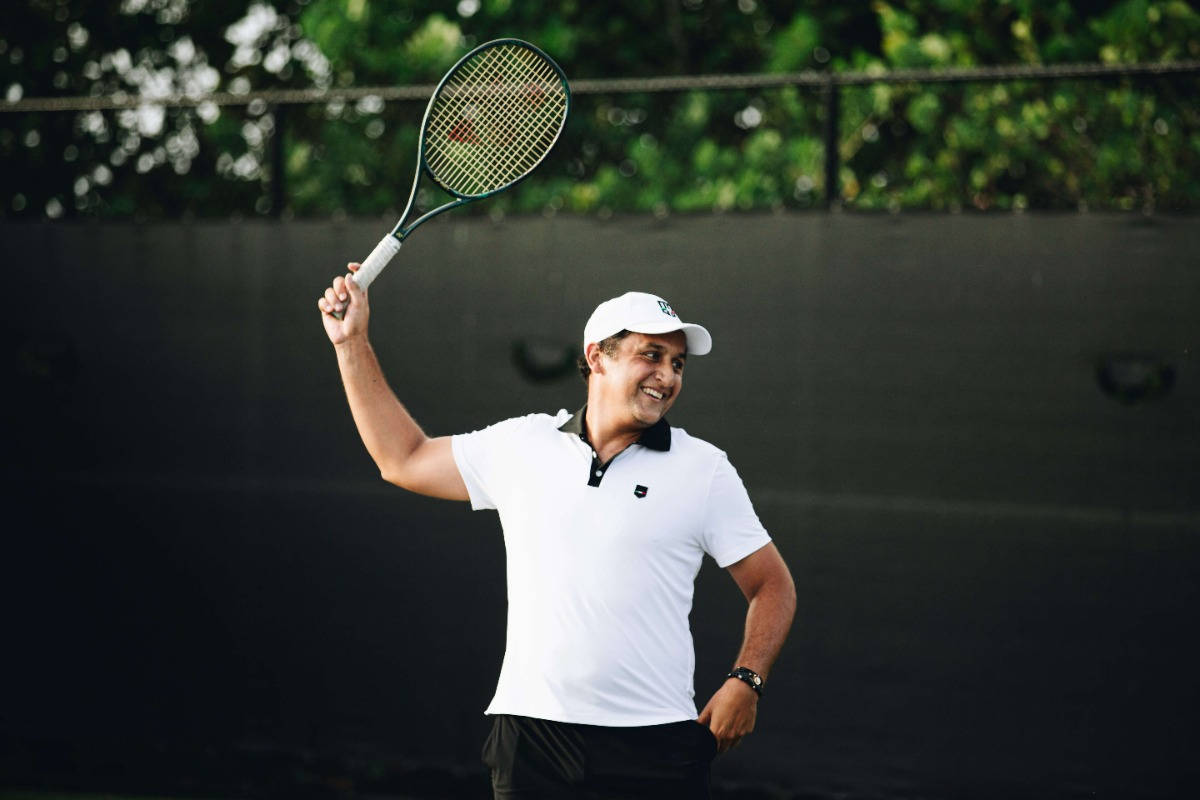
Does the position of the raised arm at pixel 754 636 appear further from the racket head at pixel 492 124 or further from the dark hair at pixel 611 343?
the racket head at pixel 492 124

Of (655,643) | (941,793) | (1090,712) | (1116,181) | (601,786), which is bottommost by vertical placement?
(941,793)

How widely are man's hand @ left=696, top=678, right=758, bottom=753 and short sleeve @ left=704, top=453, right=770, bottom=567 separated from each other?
0.25 m

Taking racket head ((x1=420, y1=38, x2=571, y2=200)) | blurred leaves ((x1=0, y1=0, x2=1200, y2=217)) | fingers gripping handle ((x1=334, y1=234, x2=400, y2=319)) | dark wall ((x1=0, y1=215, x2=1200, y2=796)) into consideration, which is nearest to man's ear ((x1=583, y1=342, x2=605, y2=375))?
fingers gripping handle ((x1=334, y1=234, x2=400, y2=319))

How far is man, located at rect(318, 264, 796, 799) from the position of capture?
8.94 feet

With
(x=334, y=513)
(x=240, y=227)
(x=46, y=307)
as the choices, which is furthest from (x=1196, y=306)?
(x=46, y=307)

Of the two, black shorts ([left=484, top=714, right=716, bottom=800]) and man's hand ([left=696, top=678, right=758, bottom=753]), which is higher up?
man's hand ([left=696, top=678, right=758, bottom=753])

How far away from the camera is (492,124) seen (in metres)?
3.58

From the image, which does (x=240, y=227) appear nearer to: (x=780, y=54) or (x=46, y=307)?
(x=46, y=307)

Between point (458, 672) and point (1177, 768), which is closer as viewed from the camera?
point (1177, 768)

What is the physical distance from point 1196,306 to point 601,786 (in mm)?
2816

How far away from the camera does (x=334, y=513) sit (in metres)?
5.34

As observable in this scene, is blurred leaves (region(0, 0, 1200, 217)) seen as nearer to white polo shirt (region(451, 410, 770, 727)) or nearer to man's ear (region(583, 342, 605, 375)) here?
man's ear (region(583, 342, 605, 375))

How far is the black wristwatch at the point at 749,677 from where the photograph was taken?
110 inches

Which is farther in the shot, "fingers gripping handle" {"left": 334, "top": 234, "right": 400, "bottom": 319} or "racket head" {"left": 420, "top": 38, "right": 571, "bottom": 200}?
"racket head" {"left": 420, "top": 38, "right": 571, "bottom": 200}
